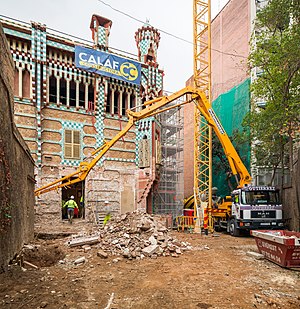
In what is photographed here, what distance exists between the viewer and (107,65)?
19953 millimetres

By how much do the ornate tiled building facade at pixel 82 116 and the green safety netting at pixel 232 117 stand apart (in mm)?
7293

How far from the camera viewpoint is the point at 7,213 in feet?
22.1

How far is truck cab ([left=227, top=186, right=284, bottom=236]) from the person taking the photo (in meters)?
13.7

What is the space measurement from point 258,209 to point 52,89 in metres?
15.5

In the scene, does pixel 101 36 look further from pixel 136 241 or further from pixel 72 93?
pixel 136 241

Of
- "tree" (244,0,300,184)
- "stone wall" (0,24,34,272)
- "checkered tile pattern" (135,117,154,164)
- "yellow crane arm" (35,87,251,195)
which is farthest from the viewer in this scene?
"checkered tile pattern" (135,117,154,164)

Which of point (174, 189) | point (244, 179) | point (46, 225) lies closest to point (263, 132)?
point (244, 179)

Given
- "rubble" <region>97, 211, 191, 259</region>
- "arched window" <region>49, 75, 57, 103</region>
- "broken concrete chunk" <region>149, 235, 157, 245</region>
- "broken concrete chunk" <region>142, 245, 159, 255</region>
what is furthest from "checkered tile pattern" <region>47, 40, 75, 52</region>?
"broken concrete chunk" <region>142, 245, 159, 255</region>

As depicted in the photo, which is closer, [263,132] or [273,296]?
[273,296]

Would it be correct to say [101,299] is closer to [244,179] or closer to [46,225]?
[244,179]

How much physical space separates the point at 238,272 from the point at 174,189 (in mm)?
15424

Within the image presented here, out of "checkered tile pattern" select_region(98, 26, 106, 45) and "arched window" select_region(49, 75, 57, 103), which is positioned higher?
"checkered tile pattern" select_region(98, 26, 106, 45)

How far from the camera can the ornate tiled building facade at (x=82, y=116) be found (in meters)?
17.5

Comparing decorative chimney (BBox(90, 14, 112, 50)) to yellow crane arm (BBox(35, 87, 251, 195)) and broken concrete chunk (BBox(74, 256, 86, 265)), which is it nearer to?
yellow crane arm (BBox(35, 87, 251, 195))
